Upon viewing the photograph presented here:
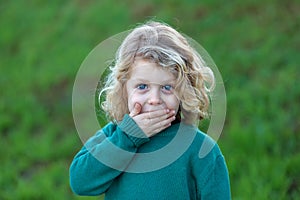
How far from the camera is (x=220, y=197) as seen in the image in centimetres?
219

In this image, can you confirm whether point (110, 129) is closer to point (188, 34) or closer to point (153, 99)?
point (153, 99)

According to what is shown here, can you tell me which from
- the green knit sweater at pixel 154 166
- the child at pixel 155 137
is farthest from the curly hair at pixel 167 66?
the green knit sweater at pixel 154 166

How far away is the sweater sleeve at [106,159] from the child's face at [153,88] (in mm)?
86

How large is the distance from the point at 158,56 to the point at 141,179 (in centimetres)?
45

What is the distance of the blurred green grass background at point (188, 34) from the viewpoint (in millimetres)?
4566

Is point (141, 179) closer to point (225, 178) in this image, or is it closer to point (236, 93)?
point (225, 178)

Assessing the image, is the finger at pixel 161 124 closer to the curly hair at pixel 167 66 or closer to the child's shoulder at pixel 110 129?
the curly hair at pixel 167 66

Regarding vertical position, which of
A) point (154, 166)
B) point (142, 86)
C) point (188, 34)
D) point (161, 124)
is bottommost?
point (188, 34)

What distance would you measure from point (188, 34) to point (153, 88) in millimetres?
4397

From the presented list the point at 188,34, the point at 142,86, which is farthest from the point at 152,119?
the point at 188,34

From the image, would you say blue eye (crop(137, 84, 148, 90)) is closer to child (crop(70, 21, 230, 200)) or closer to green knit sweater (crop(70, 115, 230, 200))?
child (crop(70, 21, 230, 200))

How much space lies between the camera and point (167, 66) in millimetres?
2135

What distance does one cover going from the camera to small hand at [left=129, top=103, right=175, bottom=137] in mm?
2123

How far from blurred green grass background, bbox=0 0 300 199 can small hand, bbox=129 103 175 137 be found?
1.63m
